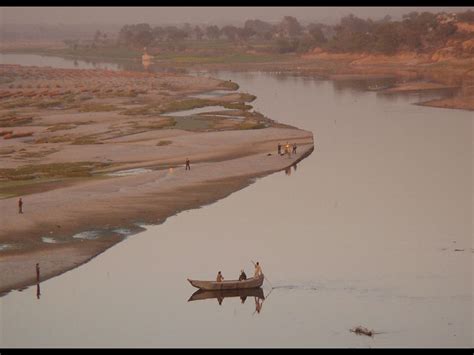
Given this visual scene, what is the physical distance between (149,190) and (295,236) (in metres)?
9.08

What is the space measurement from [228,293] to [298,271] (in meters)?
2.84

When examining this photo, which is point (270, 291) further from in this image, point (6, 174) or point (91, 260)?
point (6, 174)

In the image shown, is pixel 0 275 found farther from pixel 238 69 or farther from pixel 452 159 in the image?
pixel 238 69

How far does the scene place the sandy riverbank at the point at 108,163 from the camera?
35.1 metres

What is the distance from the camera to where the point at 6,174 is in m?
46.8

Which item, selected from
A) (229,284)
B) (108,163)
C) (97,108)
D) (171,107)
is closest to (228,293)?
(229,284)

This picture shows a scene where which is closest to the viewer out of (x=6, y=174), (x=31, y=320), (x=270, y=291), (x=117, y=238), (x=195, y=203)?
(x=31, y=320)

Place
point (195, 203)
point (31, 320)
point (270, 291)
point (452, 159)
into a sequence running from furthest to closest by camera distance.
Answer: point (452, 159) < point (195, 203) < point (270, 291) < point (31, 320)

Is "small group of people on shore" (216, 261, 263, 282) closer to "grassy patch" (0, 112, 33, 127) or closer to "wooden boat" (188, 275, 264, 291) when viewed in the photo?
"wooden boat" (188, 275, 264, 291)

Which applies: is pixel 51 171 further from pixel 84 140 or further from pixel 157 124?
pixel 157 124

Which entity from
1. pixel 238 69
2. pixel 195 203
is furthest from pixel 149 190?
pixel 238 69

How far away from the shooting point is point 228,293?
29875 millimetres

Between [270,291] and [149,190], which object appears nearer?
[270,291]

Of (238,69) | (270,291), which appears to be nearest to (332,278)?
(270,291)
